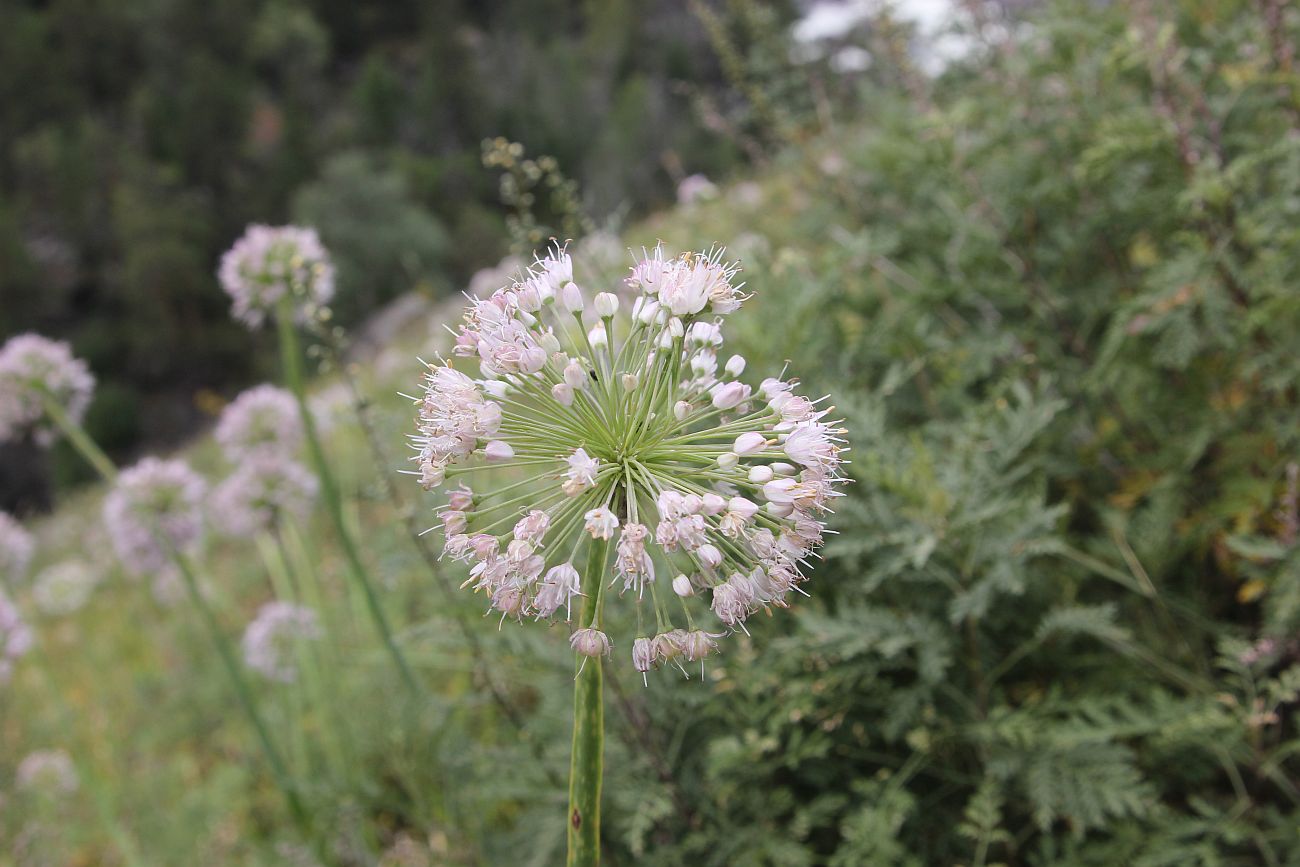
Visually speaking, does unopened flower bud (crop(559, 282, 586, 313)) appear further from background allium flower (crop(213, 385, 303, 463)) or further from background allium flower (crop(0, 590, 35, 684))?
background allium flower (crop(0, 590, 35, 684))

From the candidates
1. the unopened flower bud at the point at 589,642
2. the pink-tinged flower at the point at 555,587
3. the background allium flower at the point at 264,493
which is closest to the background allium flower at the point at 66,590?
the background allium flower at the point at 264,493

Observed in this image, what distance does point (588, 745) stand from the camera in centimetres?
125

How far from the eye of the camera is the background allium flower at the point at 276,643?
11.2ft

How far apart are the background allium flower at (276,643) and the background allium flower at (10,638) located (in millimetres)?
781

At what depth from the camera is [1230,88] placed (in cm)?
303

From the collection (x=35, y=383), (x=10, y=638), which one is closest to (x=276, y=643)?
(x=10, y=638)

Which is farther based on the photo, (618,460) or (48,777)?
(48,777)

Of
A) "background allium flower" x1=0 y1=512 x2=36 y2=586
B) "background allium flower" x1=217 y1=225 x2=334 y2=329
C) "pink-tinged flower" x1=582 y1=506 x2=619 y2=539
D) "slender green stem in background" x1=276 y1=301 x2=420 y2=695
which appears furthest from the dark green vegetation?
"pink-tinged flower" x1=582 y1=506 x2=619 y2=539

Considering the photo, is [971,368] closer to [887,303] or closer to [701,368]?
[887,303]

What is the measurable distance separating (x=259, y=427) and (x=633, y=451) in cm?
254

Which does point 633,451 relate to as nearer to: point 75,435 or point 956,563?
point 956,563

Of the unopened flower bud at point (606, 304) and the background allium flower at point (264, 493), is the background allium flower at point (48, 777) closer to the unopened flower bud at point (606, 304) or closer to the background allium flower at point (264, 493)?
the background allium flower at point (264, 493)

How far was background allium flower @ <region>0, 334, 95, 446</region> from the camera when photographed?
3.00 m

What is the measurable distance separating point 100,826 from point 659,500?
4.63 meters
